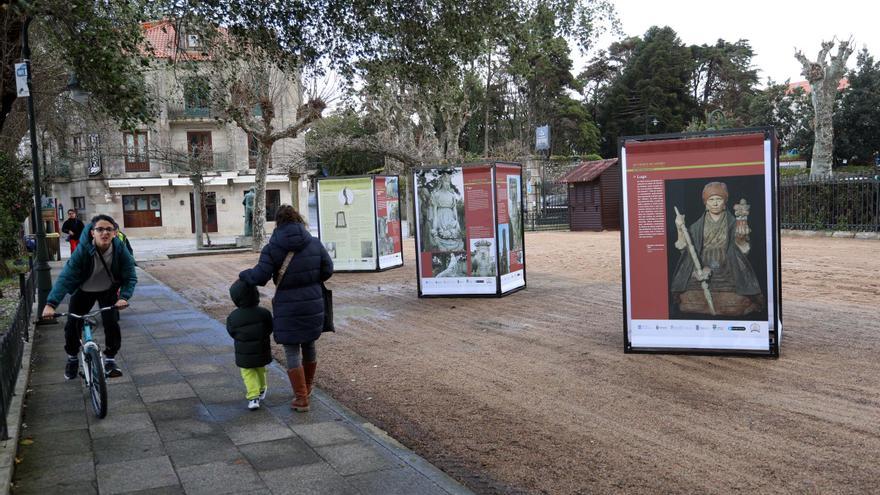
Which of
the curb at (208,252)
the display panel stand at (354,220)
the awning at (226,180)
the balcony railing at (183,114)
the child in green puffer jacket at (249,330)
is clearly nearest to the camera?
the child in green puffer jacket at (249,330)

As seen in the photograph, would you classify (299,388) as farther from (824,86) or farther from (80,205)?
(80,205)

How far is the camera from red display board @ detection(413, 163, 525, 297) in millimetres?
12555

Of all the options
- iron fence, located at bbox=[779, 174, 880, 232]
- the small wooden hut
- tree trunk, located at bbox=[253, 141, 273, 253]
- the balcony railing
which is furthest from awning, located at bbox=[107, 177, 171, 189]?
iron fence, located at bbox=[779, 174, 880, 232]

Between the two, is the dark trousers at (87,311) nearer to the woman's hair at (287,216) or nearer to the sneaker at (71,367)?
the sneaker at (71,367)

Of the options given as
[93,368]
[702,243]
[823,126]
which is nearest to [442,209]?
[702,243]

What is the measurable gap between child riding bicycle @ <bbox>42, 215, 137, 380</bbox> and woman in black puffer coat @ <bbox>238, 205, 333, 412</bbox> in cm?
133

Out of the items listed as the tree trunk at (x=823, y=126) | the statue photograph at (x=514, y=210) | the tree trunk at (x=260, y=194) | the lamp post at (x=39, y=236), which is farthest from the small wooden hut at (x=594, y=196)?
the lamp post at (x=39, y=236)

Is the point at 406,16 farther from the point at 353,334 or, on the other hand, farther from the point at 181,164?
the point at 181,164

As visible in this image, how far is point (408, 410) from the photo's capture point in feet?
20.1

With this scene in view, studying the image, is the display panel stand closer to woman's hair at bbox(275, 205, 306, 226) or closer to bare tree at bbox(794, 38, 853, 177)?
woman's hair at bbox(275, 205, 306, 226)

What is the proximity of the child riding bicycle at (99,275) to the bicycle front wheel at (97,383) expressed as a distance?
491mm

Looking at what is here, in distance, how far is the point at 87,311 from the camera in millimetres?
6555

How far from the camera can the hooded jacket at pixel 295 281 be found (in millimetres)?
5867

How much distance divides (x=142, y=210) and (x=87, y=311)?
136 ft
